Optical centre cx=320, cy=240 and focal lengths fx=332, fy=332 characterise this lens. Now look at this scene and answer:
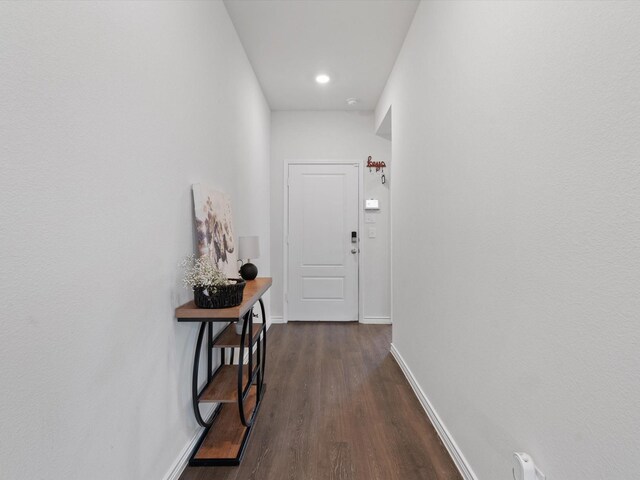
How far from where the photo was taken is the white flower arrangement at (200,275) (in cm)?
151

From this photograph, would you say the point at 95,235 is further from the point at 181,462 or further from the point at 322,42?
the point at 322,42

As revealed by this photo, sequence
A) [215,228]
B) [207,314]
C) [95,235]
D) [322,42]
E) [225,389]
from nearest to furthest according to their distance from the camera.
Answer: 1. [95,235]
2. [207,314]
3. [225,389]
4. [215,228]
5. [322,42]

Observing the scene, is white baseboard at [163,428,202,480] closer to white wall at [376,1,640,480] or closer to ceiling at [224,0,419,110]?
white wall at [376,1,640,480]

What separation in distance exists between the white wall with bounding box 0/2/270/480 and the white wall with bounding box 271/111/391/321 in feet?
8.36

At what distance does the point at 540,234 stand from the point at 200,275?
1351mm

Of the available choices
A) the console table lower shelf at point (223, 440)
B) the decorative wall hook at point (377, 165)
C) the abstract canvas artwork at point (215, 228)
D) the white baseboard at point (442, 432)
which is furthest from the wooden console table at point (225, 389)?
the decorative wall hook at point (377, 165)

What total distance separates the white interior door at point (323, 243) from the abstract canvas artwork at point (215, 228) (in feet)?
6.46

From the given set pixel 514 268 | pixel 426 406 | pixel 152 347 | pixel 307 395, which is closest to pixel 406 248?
pixel 426 406

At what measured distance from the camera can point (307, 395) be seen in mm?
2361

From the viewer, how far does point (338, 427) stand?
197 cm

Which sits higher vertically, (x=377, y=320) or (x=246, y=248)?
(x=246, y=248)

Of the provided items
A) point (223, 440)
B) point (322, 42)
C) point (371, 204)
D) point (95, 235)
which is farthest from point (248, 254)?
point (371, 204)

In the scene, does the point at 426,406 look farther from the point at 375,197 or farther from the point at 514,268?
the point at 375,197

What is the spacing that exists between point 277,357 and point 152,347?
192 cm
